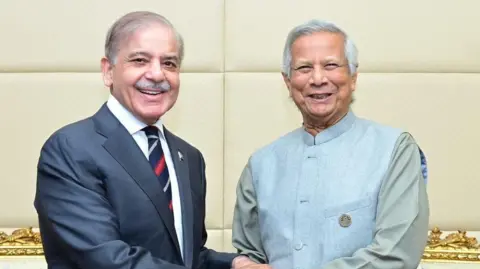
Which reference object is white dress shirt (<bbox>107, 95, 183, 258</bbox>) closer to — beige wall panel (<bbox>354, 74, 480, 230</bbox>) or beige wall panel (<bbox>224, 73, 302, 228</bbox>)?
beige wall panel (<bbox>224, 73, 302, 228</bbox>)

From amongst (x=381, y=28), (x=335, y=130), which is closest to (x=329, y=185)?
(x=335, y=130)

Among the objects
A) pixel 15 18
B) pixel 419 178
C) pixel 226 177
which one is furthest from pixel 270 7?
pixel 419 178

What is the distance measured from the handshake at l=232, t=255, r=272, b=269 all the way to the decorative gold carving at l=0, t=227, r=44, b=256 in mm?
924

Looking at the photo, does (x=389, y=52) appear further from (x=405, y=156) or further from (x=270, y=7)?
(x=405, y=156)

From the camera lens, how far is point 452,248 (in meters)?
2.63

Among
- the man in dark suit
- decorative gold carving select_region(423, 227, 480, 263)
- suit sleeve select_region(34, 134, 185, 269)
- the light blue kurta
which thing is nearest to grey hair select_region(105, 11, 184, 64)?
the man in dark suit

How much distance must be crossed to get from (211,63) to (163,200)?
101 cm

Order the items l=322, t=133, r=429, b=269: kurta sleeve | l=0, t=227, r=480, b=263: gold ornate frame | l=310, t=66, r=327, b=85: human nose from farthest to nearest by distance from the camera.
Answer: l=0, t=227, r=480, b=263: gold ornate frame → l=310, t=66, r=327, b=85: human nose → l=322, t=133, r=429, b=269: kurta sleeve

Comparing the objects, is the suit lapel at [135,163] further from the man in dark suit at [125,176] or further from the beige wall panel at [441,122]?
the beige wall panel at [441,122]

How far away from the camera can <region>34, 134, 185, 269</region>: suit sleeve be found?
166 centimetres

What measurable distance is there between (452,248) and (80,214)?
4.62 ft

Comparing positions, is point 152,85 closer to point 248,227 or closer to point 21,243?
point 248,227

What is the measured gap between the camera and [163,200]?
176 centimetres

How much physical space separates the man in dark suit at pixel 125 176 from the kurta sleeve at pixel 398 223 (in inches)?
15.0
